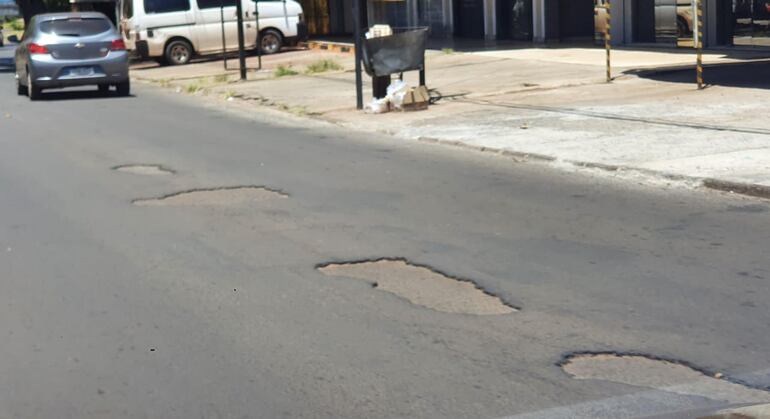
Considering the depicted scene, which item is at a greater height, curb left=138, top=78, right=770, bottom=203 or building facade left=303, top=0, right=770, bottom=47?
building facade left=303, top=0, right=770, bottom=47

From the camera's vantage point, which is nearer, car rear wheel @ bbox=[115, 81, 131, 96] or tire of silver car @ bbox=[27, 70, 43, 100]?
tire of silver car @ bbox=[27, 70, 43, 100]

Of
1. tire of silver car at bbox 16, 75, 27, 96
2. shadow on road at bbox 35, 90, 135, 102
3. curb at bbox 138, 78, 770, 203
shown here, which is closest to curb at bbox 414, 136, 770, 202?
curb at bbox 138, 78, 770, 203

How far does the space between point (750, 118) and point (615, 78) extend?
226 inches

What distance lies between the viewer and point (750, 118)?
1386 cm

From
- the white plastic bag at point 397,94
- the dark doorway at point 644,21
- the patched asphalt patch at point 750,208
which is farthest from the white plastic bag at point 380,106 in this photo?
the dark doorway at point 644,21

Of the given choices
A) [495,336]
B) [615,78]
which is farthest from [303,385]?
[615,78]

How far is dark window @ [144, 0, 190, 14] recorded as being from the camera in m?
30.2

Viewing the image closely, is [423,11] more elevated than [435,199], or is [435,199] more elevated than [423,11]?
[423,11]

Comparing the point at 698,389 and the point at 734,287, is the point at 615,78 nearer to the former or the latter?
the point at 734,287

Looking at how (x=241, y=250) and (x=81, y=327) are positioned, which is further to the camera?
(x=241, y=250)

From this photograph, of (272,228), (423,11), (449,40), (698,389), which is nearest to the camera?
→ (698,389)

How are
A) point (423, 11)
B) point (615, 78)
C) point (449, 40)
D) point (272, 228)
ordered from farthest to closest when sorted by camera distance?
1. point (423, 11)
2. point (449, 40)
3. point (615, 78)
4. point (272, 228)

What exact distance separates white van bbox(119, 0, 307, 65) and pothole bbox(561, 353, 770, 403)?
2499cm

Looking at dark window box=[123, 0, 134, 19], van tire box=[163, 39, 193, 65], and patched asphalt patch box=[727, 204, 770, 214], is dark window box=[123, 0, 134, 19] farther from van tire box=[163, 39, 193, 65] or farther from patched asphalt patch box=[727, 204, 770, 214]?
patched asphalt patch box=[727, 204, 770, 214]
